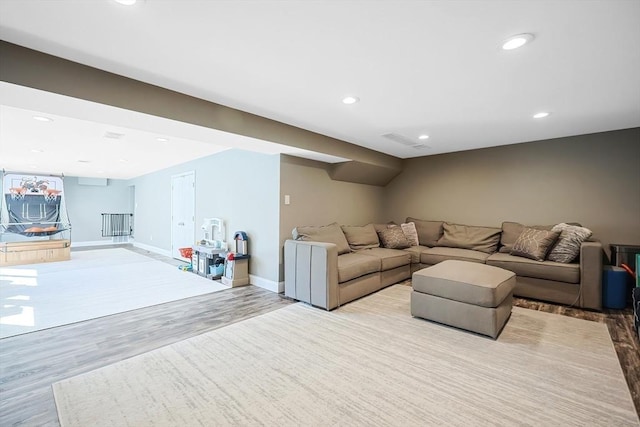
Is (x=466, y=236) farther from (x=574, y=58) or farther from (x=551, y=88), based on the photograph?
(x=574, y=58)

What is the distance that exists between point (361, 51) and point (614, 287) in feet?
13.1

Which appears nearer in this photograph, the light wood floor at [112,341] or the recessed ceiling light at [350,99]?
the light wood floor at [112,341]

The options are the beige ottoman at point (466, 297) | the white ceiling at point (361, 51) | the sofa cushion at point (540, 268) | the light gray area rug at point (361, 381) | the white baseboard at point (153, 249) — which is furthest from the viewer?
the white baseboard at point (153, 249)

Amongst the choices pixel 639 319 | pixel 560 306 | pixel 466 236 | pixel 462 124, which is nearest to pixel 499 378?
pixel 639 319

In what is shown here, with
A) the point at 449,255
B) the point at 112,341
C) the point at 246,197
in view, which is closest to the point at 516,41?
the point at 449,255

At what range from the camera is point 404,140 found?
418 centimetres

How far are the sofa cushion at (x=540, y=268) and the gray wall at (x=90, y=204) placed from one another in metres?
11.0

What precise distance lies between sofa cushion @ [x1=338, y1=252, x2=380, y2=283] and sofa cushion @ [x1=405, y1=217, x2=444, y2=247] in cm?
174

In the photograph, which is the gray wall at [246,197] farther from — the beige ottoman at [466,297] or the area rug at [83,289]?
the beige ottoman at [466,297]

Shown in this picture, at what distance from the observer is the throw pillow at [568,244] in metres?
3.43

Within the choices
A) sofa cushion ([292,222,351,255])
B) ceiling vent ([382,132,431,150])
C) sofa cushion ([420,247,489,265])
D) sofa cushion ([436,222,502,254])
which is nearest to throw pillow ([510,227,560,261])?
sofa cushion ([420,247,489,265])

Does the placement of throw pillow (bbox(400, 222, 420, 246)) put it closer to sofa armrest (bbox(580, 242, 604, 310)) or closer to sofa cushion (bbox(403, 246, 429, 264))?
sofa cushion (bbox(403, 246, 429, 264))

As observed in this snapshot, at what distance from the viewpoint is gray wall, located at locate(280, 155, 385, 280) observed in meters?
3.99

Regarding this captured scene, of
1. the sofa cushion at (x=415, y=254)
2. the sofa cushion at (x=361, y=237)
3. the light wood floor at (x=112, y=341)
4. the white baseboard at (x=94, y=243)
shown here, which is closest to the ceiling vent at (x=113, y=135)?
the light wood floor at (x=112, y=341)
